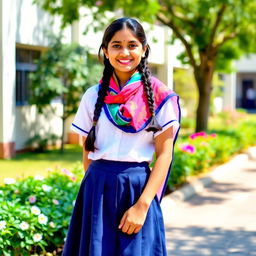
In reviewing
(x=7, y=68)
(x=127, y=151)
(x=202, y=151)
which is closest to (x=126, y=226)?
(x=127, y=151)

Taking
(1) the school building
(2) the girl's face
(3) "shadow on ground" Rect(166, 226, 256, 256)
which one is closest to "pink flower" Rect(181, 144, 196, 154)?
(1) the school building

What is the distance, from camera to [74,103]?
1289 cm

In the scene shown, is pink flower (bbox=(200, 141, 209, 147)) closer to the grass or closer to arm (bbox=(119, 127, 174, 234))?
the grass

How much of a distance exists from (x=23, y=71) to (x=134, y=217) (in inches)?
421

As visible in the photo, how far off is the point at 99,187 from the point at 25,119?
10.4 m

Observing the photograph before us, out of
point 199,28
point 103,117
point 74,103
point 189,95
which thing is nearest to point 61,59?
point 74,103

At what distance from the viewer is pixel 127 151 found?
2941 mm

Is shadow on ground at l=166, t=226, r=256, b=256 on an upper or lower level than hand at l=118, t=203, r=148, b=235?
lower

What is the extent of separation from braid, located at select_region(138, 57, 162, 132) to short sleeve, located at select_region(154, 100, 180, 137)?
4 centimetres

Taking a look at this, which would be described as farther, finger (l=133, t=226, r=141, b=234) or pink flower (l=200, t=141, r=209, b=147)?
pink flower (l=200, t=141, r=209, b=147)

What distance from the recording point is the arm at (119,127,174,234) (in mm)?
2881

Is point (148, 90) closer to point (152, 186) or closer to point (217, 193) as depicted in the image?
point (152, 186)

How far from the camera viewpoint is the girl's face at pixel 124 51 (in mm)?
2938

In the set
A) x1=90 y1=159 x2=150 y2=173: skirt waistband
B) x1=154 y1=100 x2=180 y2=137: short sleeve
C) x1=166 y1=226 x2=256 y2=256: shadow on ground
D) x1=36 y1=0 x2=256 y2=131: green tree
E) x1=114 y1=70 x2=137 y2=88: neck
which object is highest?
x1=36 y1=0 x2=256 y2=131: green tree
